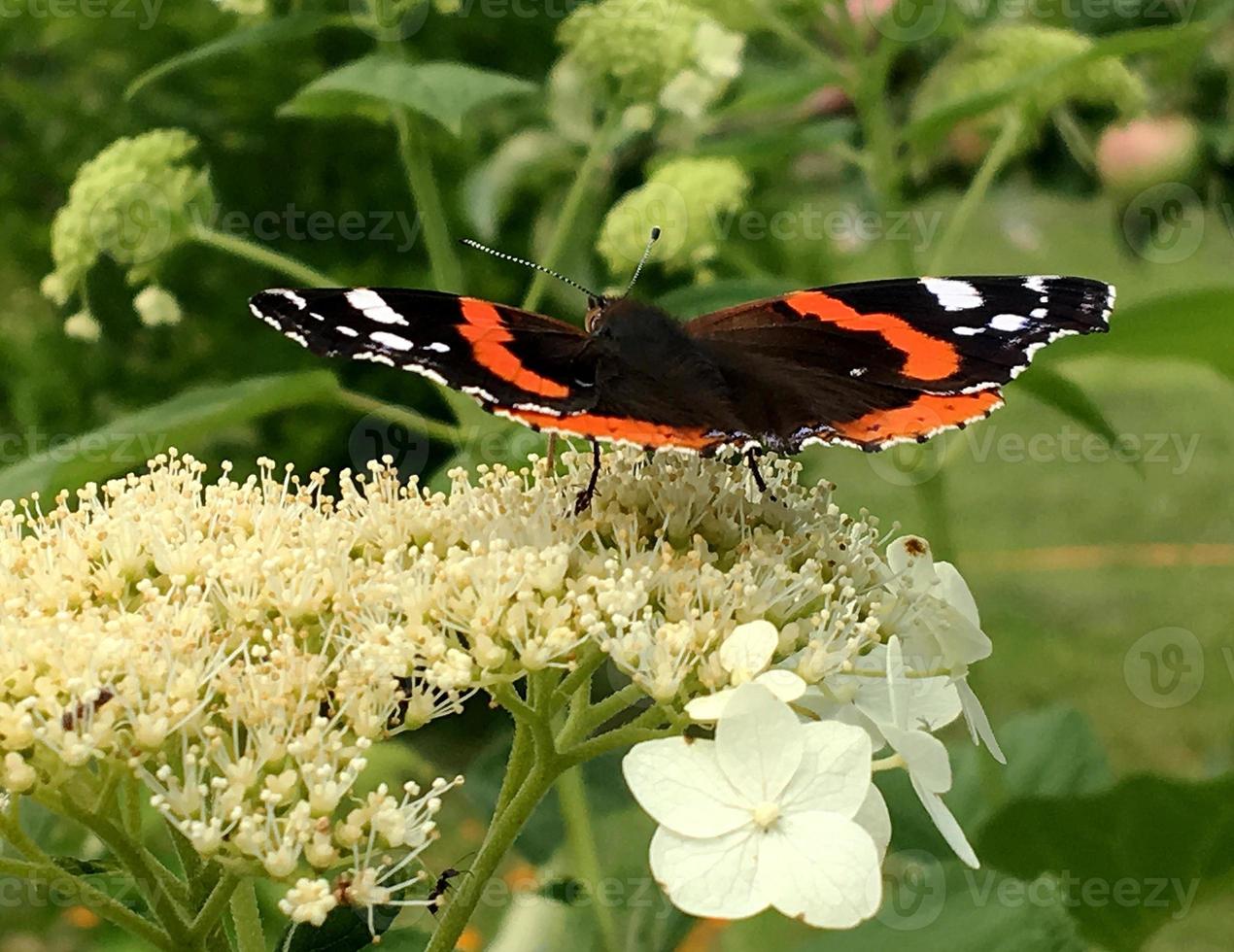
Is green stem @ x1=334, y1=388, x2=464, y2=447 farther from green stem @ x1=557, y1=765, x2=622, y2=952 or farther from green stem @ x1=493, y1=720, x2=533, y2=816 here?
green stem @ x1=493, y1=720, x2=533, y2=816

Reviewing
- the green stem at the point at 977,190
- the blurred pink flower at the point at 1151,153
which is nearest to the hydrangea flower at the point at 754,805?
the green stem at the point at 977,190

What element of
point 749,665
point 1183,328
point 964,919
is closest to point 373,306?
point 749,665

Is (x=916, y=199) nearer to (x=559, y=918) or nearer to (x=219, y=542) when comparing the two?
(x=559, y=918)

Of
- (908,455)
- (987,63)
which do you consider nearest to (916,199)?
(987,63)

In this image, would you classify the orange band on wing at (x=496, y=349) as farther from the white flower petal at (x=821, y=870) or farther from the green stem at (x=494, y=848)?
the white flower petal at (x=821, y=870)

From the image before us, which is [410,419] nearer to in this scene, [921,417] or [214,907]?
[921,417]

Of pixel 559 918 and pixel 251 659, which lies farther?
pixel 559 918
